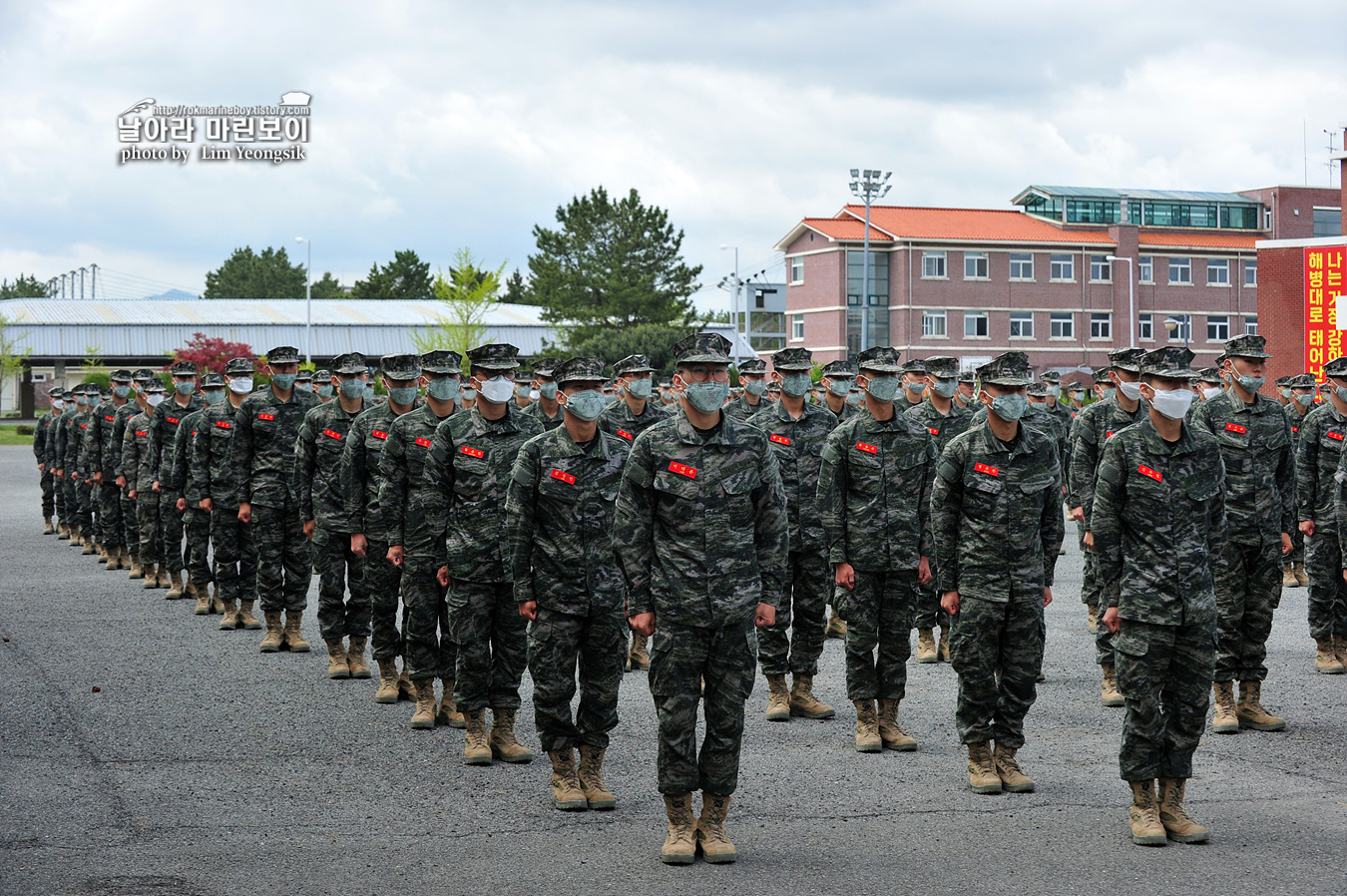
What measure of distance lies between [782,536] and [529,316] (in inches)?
3335

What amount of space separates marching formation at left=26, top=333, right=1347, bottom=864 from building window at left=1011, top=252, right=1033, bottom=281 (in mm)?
60462

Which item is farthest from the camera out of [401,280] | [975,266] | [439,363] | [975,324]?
[401,280]

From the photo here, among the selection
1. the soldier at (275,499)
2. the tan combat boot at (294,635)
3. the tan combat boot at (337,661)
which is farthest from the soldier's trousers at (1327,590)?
the tan combat boot at (294,635)

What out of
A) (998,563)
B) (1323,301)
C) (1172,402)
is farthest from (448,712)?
(1323,301)

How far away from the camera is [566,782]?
733 centimetres

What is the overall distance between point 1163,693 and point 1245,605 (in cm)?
281

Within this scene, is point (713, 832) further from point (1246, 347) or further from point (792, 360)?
point (1246, 347)

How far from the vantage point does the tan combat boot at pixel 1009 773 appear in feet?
24.5

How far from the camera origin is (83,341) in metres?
80.5

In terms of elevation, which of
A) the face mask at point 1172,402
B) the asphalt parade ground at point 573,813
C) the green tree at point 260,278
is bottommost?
the asphalt parade ground at point 573,813

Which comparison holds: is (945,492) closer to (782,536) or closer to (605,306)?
(782,536)

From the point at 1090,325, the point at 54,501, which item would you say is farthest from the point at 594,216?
the point at 54,501

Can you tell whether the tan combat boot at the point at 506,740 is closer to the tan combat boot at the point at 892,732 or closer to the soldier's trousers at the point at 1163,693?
the tan combat boot at the point at 892,732

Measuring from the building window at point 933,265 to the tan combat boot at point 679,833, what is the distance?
65.2 meters
